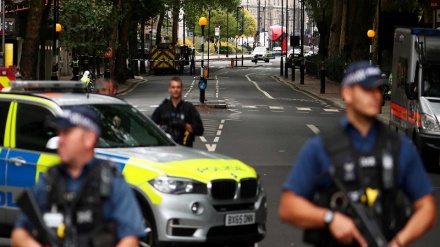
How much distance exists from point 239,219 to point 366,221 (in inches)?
230

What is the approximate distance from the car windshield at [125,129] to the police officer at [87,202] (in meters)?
5.67

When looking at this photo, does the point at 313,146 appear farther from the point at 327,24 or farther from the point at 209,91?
the point at 327,24

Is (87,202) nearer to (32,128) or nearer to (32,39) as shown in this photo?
(32,128)

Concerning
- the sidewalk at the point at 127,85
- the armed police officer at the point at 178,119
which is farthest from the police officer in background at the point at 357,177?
the sidewalk at the point at 127,85

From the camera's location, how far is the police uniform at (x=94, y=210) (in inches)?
219

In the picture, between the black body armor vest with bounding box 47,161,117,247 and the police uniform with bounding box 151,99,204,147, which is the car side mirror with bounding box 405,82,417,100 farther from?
the black body armor vest with bounding box 47,161,117,247

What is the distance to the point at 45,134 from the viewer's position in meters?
11.3

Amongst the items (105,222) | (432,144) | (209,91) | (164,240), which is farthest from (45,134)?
(209,91)

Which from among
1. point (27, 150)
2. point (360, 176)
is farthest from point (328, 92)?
point (360, 176)

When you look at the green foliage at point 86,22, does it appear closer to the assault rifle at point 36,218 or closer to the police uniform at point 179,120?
the police uniform at point 179,120

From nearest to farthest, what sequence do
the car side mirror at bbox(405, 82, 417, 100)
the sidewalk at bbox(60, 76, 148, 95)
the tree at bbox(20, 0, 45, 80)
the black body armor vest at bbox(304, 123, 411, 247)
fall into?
the black body armor vest at bbox(304, 123, 411, 247)
the car side mirror at bbox(405, 82, 417, 100)
the tree at bbox(20, 0, 45, 80)
the sidewalk at bbox(60, 76, 148, 95)

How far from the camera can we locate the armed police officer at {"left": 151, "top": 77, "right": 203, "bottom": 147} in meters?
13.7

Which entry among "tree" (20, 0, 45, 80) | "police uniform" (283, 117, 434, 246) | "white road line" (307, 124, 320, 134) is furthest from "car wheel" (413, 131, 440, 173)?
"tree" (20, 0, 45, 80)

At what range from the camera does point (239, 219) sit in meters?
11.3
